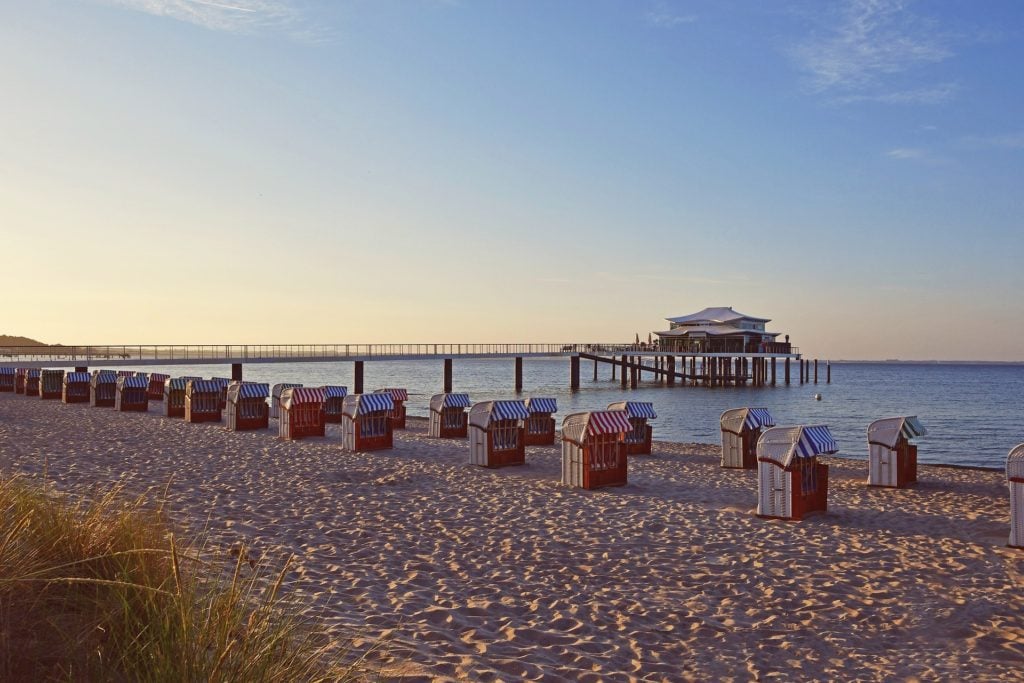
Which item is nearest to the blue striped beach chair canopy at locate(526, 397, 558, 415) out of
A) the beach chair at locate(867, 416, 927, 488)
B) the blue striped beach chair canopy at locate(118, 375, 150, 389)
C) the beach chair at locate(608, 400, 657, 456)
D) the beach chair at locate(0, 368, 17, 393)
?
the beach chair at locate(608, 400, 657, 456)

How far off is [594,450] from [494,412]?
10.3 ft

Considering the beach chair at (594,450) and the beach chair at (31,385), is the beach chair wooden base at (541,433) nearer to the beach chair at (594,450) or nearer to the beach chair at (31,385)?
the beach chair at (594,450)

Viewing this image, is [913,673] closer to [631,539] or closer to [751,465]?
[631,539]

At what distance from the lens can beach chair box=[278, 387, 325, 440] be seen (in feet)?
61.3

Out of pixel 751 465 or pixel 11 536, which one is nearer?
pixel 11 536

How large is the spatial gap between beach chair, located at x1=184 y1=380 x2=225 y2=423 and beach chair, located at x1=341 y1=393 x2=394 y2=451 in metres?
7.63

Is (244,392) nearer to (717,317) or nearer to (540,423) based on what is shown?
(540,423)

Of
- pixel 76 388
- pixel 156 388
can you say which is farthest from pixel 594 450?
pixel 156 388

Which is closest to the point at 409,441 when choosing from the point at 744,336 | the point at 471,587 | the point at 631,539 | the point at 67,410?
the point at 631,539

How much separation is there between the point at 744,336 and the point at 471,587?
232ft

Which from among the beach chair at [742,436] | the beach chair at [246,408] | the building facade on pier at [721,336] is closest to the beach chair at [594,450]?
the beach chair at [742,436]

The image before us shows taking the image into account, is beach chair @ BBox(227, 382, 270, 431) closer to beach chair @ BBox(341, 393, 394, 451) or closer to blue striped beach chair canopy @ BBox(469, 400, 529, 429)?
beach chair @ BBox(341, 393, 394, 451)

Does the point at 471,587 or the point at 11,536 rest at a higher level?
the point at 11,536

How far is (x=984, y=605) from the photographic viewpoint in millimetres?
6844
